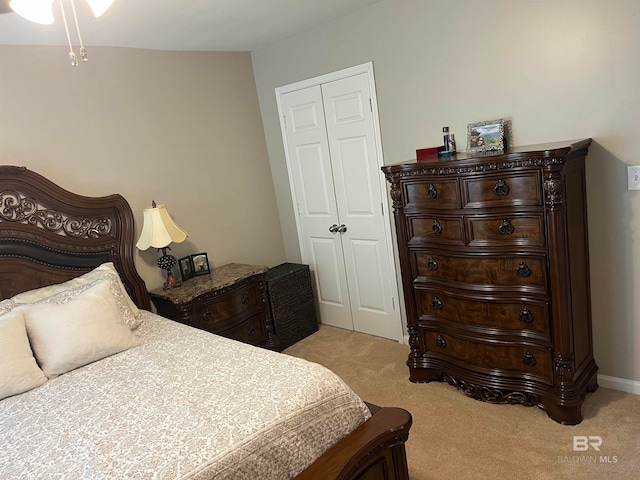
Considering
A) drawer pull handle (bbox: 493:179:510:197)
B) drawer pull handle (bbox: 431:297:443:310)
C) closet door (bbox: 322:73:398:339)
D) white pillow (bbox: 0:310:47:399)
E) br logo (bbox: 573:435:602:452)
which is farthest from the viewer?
closet door (bbox: 322:73:398:339)

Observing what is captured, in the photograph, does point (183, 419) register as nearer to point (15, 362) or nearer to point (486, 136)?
point (15, 362)

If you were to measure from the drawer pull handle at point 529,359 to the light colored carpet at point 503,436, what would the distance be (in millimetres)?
271

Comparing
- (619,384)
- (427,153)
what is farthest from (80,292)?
(619,384)

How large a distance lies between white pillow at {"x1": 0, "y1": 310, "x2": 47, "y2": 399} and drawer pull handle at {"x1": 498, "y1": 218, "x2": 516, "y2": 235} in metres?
2.30

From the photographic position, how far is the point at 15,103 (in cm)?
276

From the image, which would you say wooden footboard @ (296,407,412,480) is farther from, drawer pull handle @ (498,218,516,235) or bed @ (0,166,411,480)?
drawer pull handle @ (498,218,516,235)

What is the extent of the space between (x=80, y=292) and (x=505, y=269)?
86.3 inches

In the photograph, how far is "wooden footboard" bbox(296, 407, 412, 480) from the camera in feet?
5.41

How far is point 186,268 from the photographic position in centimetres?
350

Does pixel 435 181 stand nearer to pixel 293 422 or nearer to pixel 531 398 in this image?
pixel 531 398

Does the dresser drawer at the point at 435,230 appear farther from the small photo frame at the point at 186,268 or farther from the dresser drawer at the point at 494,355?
the small photo frame at the point at 186,268

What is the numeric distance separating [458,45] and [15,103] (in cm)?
258

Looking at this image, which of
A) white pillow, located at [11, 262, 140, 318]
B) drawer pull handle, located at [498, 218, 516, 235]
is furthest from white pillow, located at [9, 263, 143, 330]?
drawer pull handle, located at [498, 218, 516, 235]

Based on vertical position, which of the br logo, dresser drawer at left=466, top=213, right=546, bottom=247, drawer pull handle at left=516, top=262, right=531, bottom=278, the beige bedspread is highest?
dresser drawer at left=466, top=213, right=546, bottom=247
